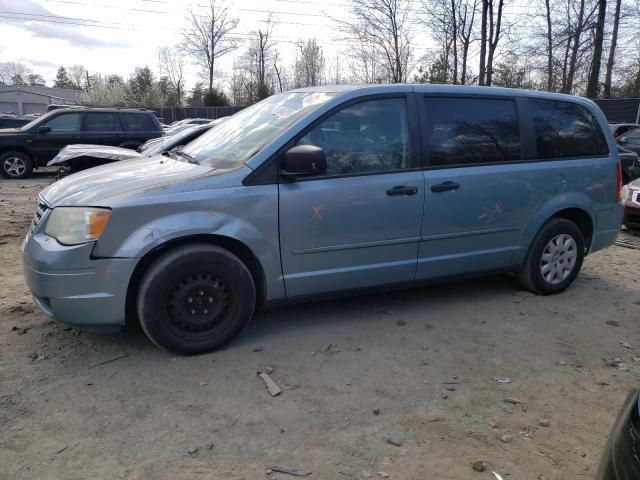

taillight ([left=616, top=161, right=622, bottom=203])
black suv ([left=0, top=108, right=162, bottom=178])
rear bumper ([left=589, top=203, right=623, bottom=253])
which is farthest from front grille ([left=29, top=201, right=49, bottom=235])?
black suv ([left=0, top=108, right=162, bottom=178])

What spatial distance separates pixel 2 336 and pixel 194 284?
1.56m

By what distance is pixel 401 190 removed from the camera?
3.89m

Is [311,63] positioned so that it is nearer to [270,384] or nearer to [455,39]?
[455,39]

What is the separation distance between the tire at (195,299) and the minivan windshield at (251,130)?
28.1 inches

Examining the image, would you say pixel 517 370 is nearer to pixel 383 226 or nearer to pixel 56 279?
pixel 383 226

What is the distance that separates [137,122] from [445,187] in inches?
448

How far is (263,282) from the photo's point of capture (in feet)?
12.0

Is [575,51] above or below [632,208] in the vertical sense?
above

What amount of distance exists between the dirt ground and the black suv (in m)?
9.48

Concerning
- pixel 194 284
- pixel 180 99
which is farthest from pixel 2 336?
pixel 180 99

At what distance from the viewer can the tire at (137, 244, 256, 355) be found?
332cm

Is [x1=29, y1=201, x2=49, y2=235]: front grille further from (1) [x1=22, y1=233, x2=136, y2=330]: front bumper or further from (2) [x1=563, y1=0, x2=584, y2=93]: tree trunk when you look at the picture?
(2) [x1=563, y1=0, x2=584, y2=93]: tree trunk

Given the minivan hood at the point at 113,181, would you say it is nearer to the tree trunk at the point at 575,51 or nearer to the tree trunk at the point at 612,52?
the tree trunk at the point at 575,51

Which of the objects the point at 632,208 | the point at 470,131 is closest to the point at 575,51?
the point at 632,208
